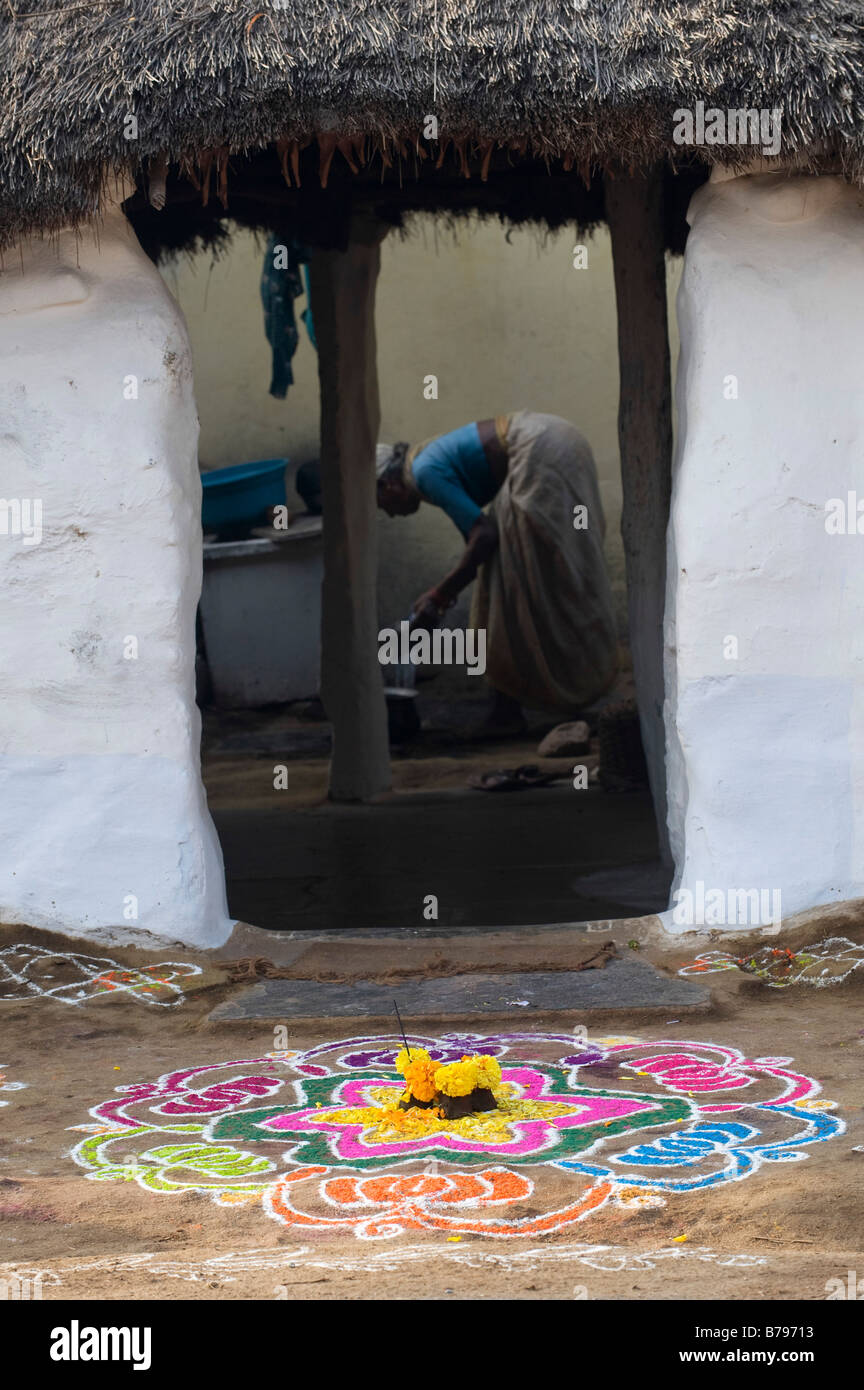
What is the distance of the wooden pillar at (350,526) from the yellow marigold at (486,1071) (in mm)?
4916

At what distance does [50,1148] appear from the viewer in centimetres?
322

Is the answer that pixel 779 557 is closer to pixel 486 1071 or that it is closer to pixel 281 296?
pixel 486 1071

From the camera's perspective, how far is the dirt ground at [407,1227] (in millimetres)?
2381

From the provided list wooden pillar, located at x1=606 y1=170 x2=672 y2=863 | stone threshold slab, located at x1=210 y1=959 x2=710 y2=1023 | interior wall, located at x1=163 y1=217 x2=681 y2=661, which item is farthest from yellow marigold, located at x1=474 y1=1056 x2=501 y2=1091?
interior wall, located at x1=163 y1=217 x2=681 y2=661

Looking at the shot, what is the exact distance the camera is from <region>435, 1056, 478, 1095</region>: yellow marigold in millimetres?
3295

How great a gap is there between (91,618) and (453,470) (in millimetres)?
5421

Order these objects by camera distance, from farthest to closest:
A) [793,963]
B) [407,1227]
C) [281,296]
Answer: [281,296]
[793,963]
[407,1227]

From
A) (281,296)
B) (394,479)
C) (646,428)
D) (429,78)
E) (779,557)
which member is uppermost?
(281,296)

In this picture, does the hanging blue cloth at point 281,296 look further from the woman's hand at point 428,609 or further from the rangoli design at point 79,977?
the rangoli design at point 79,977

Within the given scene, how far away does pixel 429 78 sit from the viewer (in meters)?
4.20

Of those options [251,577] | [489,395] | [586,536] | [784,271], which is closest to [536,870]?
[784,271]

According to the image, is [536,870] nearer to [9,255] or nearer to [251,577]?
[9,255]

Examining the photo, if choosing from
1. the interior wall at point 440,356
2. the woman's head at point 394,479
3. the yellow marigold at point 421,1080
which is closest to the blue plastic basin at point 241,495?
the interior wall at point 440,356

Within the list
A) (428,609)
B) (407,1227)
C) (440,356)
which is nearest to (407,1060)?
(407,1227)
